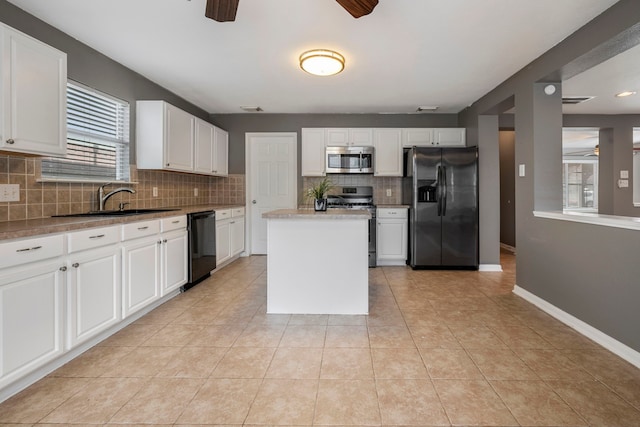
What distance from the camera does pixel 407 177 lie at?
4871 millimetres

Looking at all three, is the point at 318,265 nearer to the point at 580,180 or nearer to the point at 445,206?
the point at 445,206

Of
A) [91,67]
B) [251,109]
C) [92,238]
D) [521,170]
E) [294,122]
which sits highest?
[251,109]

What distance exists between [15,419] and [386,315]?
95.5 inches

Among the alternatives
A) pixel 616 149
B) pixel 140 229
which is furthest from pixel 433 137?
pixel 140 229

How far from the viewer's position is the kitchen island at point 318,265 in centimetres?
279

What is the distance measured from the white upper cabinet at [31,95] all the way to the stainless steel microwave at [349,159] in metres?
3.28

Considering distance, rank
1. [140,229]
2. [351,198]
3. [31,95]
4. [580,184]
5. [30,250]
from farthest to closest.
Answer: [580,184]
[351,198]
[140,229]
[31,95]
[30,250]

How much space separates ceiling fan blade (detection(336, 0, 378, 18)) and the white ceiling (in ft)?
1.18

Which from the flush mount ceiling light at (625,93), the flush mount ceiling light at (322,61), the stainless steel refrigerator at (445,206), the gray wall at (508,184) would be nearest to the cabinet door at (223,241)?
the flush mount ceiling light at (322,61)

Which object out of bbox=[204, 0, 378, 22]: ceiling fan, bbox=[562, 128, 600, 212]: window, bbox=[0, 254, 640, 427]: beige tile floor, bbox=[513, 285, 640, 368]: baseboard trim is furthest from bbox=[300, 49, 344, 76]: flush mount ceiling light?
bbox=[562, 128, 600, 212]: window

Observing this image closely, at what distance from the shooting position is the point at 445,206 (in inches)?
173

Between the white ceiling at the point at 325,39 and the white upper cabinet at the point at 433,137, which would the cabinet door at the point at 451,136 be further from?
the white ceiling at the point at 325,39

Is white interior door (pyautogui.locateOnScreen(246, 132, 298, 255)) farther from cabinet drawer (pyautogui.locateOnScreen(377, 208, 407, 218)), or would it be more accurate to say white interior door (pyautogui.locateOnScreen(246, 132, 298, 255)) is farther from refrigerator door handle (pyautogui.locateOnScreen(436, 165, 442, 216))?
refrigerator door handle (pyautogui.locateOnScreen(436, 165, 442, 216))

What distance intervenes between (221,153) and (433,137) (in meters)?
3.30
